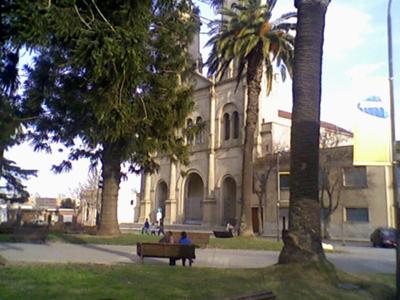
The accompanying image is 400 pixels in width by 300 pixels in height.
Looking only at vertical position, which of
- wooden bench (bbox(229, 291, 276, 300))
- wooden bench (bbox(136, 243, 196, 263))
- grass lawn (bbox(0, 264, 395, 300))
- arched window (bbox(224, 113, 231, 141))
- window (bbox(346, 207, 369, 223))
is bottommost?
grass lawn (bbox(0, 264, 395, 300))

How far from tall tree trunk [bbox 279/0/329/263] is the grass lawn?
62 centimetres

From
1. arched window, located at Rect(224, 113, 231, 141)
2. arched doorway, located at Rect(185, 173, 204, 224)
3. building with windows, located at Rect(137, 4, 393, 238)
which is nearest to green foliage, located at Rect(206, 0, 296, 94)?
building with windows, located at Rect(137, 4, 393, 238)

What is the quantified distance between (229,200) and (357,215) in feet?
48.2

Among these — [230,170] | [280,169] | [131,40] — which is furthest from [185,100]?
[230,170]

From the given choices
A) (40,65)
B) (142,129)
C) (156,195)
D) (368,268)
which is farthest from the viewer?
(156,195)

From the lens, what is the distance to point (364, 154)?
1048 cm

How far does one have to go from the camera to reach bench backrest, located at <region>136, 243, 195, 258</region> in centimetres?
1438

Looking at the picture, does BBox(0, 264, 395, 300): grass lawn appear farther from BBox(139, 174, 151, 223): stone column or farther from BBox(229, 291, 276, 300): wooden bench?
BBox(139, 174, 151, 223): stone column

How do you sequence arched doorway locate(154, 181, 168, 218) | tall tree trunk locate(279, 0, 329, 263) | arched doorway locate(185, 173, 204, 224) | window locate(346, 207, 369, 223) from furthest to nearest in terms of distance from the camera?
arched doorway locate(154, 181, 168, 218)
arched doorway locate(185, 173, 204, 224)
window locate(346, 207, 369, 223)
tall tree trunk locate(279, 0, 329, 263)

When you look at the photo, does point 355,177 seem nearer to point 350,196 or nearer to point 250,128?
point 350,196

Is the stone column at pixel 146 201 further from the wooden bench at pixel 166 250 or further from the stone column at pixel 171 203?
the wooden bench at pixel 166 250

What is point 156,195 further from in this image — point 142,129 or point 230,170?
point 142,129

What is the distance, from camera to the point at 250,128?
31.6 metres

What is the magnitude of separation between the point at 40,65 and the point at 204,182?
3317cm
